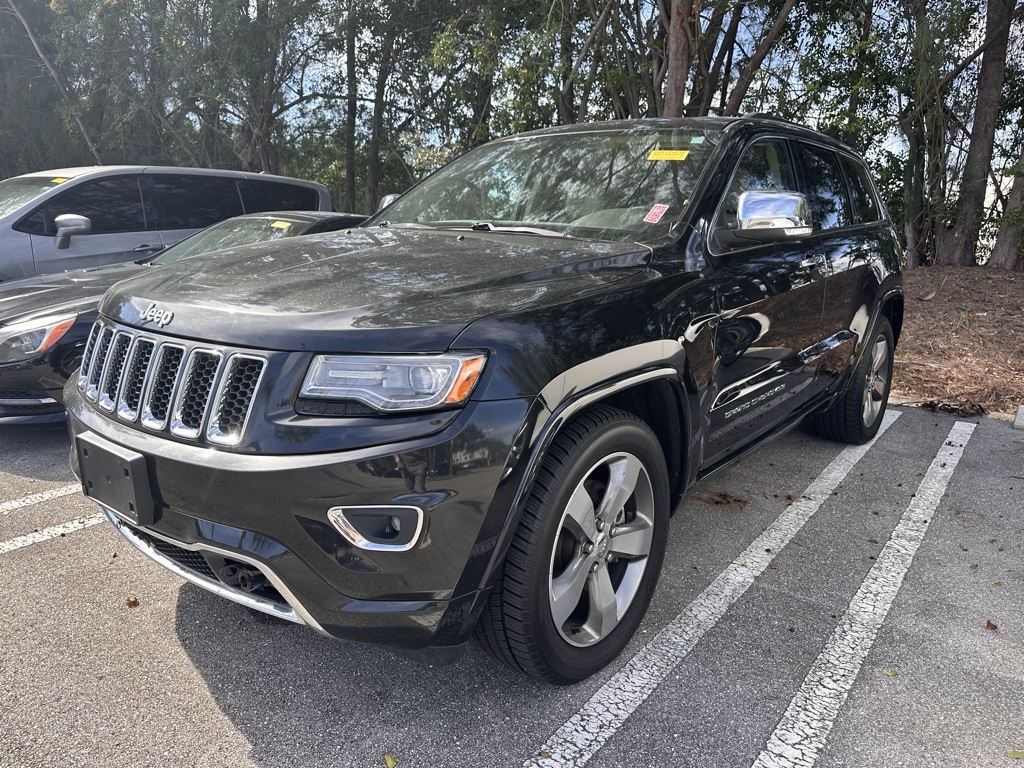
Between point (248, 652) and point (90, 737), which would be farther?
point (248, 652)

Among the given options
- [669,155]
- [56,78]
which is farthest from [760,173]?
[56,78]

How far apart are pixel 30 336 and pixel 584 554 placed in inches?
143

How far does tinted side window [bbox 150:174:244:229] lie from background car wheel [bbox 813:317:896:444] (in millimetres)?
5908

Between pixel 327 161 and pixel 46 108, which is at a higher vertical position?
pixel 46 108

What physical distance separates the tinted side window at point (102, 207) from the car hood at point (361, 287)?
496 cm

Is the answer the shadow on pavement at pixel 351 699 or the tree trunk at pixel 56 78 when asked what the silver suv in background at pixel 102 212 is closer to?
the shadow on pavement at pixel 351 699

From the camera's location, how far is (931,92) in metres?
10.9

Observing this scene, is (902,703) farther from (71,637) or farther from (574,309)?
(71,637)

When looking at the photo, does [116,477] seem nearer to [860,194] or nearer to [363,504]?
[363,504]

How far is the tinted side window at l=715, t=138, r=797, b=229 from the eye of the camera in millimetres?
3059

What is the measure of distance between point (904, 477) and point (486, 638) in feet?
10.7

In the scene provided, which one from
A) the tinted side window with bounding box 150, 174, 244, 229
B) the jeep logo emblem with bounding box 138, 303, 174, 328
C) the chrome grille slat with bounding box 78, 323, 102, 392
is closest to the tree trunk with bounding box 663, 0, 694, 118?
the tinted side window with bounding box 150, 174, 244, 229

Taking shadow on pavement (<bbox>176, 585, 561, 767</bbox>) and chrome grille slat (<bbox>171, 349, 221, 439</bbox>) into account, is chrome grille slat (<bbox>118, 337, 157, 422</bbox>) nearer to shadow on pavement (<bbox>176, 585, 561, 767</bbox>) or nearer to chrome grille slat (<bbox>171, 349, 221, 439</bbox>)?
chrome grille slat (<bbox>171, 349, 221, 439</bbox>)

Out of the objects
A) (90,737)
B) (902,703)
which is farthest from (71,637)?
(902,703)
